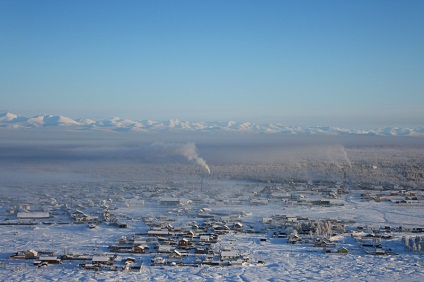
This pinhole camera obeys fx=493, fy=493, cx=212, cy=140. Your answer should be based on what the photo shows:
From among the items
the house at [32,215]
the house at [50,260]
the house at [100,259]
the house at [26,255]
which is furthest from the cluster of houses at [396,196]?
the house at [26,255]

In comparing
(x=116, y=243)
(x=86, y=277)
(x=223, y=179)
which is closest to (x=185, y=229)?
(x=116, y=243)

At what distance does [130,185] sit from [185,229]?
496 centimetres

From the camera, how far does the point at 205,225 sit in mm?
7105

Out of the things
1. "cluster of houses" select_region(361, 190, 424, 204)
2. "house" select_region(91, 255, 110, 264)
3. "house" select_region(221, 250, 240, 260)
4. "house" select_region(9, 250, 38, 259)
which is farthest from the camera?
"cluster of houses" select_region(361, 190, 424, 204)

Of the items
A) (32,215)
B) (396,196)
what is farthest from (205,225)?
(396,196)

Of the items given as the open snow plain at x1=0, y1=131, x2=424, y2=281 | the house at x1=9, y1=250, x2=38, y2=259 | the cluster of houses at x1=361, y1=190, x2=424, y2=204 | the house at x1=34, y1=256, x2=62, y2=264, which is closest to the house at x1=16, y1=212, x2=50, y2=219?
the open snow plain at x1=0, y1=131, x2=424, y2=281

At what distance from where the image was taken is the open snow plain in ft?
16.5

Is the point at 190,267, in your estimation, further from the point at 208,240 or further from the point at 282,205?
the point at 282,205

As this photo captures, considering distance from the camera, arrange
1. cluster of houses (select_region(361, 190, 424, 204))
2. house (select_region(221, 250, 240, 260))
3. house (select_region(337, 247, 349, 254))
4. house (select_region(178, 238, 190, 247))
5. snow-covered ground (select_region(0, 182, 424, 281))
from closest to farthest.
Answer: snow-covered ground (select_region(0, 182, 424, 281)) → house (select_region(221, 250, 240, 260)) → house (select_region(337, 247, 349, 254)) → house (select_region(178, 238, 190, 247)) → cluster of houses (select_region(361, 190, 424, 204))

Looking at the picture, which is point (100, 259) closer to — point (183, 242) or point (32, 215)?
point (183, 242)

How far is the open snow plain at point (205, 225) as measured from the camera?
198 inches

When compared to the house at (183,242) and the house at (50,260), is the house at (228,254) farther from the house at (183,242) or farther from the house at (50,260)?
the house at (50,260)

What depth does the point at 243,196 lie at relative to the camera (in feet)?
33.1

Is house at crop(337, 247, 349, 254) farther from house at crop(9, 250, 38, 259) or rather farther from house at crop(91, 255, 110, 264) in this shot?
house at crop(9, 250, 38, 259)
